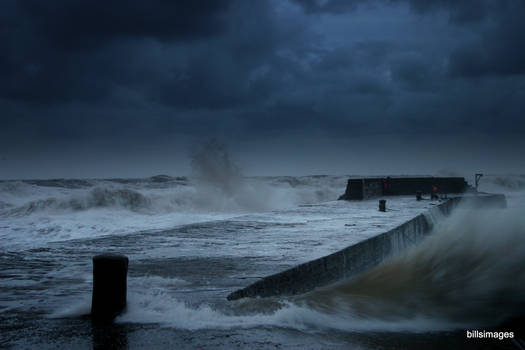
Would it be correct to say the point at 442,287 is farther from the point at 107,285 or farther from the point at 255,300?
the point at 107,285

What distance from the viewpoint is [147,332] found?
2.71 m

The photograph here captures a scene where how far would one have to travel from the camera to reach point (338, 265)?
516 cm

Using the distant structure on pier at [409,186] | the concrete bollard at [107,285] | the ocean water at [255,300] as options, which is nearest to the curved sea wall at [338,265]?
the ocean water at [255,300]

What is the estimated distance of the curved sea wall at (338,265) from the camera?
3826mm

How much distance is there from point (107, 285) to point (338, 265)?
116 inches

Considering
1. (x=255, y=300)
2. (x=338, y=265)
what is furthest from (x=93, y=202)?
(x=255, y=300)

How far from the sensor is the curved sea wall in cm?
383

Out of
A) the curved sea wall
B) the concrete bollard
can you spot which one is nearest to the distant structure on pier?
the curved sea wall

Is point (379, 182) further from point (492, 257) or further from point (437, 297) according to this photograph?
point (437, 297)

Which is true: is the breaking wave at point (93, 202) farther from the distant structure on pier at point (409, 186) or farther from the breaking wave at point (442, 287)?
the breaking wave at point (442, 287)

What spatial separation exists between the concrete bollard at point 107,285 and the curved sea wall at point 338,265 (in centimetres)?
85

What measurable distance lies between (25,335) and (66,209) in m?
19.1

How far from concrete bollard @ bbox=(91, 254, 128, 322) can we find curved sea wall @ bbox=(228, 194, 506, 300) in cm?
85

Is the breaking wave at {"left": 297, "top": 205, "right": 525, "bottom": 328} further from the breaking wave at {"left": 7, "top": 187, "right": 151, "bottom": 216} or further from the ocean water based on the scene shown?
the breaking wave at {"left": 7, "top": 187, "right": 151, "bottom": 216}
